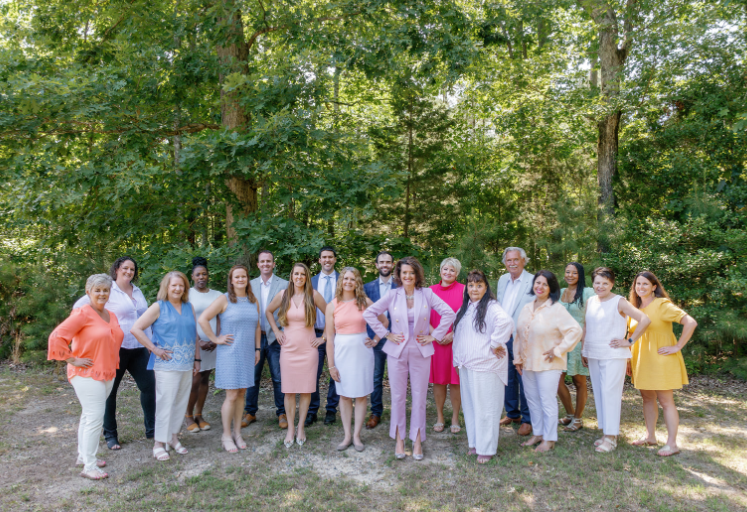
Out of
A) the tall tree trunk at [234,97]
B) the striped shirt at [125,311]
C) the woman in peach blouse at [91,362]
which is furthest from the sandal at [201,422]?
the tall tree trunk at [234,97]

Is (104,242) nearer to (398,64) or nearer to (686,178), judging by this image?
(398,64)

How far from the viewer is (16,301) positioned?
870 cm

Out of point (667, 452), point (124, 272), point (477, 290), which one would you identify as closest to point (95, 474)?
point (124, 272)

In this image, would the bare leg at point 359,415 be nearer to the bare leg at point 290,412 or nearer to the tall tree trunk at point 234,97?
the bare leg at point 290,412

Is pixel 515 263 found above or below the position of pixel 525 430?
above

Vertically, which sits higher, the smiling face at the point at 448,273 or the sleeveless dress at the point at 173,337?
the smiling face at the point at 448,273

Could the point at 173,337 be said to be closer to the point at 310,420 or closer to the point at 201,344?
the point at 201,344

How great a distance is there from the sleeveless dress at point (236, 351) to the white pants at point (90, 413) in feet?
3.09

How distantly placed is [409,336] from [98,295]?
264 centimetres

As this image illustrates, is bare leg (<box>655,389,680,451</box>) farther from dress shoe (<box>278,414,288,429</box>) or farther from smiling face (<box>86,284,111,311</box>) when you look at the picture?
smiling face (<box>86,284,111,311</box>)

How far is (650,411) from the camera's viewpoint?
15.6 feet

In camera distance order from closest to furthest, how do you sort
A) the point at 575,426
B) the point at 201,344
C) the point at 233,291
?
the point at 233,291, the point at 201,344, the point at 575,426

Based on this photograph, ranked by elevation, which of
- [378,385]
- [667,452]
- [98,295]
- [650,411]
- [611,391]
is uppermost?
[98,295]

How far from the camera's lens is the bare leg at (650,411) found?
4.69 metres
